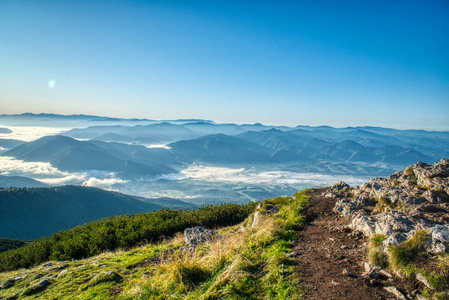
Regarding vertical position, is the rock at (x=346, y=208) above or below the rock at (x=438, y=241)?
below

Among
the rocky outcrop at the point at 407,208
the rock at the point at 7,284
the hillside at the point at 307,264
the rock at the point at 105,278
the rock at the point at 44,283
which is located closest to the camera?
the hillside at the point at 307,264

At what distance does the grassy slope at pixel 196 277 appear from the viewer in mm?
6066

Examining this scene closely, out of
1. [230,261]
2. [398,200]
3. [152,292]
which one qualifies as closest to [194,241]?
[230,261]

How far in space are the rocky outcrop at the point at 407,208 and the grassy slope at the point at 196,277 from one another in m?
3.25

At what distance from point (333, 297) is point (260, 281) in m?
1.86

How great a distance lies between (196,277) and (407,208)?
8.87 metres

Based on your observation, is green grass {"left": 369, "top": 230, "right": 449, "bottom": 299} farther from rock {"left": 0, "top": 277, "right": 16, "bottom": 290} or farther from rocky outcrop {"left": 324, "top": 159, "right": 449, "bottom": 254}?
rock {"left": 0, "top": 277, "right": 16, "bottom": 290}

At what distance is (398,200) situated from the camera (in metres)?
10.6

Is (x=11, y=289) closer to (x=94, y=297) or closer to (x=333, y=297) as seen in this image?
(x=94, y=297)

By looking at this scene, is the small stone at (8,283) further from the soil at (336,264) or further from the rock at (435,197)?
the rock at (435,197)

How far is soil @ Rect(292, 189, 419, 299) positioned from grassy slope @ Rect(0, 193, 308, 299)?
475 mm

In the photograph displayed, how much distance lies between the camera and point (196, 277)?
269 inches

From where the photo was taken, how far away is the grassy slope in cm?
607

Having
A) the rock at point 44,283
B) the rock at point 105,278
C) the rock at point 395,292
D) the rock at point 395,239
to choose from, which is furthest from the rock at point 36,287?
the rock at point 395,239
